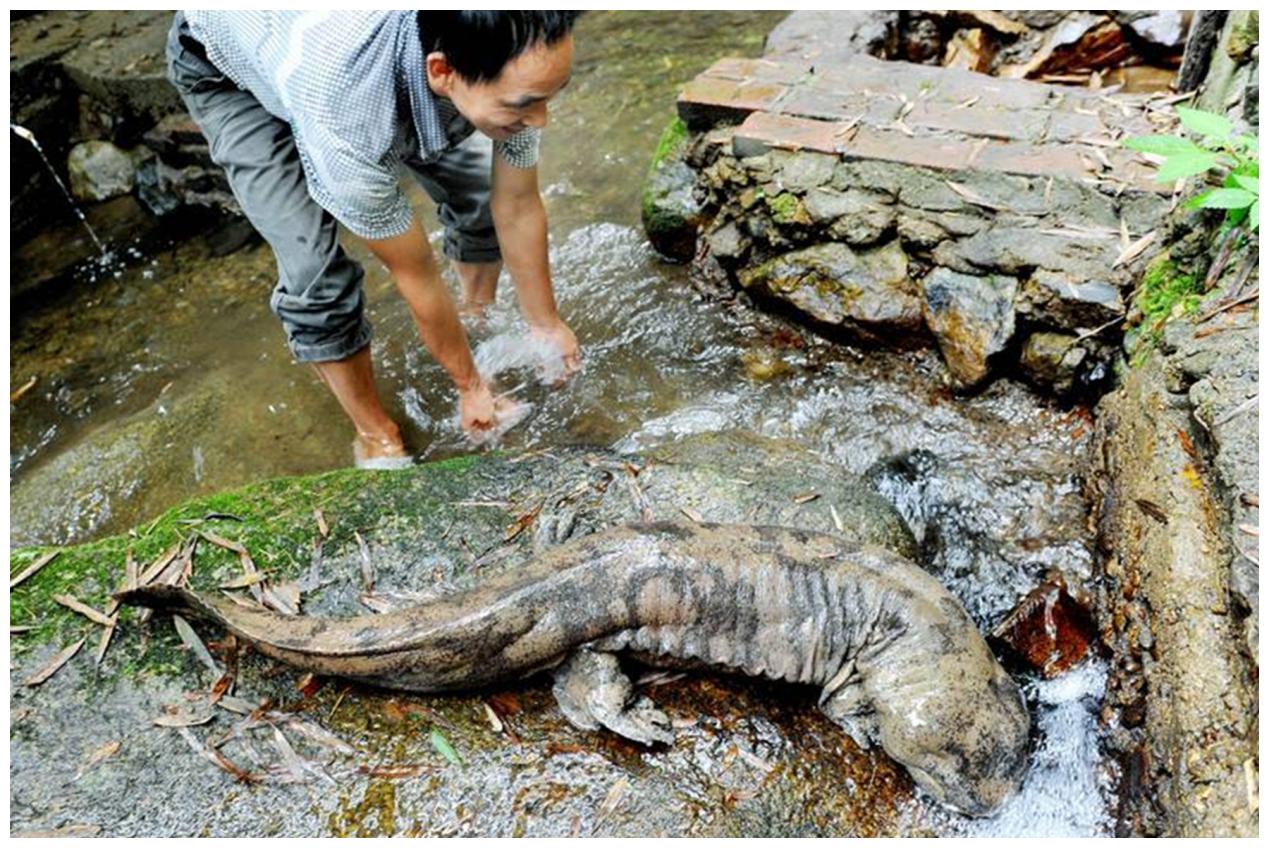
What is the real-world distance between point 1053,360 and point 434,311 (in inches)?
124

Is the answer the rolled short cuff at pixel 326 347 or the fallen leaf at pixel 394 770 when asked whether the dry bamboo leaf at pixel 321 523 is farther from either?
the rolled short cuff at pixel 326 347

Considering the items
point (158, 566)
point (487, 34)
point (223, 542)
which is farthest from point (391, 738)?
point (487, 34)

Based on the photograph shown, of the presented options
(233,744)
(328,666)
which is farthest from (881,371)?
(233,744)

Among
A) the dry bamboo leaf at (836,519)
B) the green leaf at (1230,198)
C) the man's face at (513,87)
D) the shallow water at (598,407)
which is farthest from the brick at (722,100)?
the dry bamboo leaf at (836,519)

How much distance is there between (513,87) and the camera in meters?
3.55

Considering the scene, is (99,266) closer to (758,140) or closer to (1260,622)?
(758,140)

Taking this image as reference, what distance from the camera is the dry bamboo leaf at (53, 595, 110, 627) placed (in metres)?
3.35

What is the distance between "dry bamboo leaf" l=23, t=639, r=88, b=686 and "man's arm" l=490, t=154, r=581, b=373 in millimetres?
2879

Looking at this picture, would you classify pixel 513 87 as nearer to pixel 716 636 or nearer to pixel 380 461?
pixel 716 636

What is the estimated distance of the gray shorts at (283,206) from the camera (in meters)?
4.29

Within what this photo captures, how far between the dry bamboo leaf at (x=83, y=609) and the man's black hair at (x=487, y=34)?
8.02ft

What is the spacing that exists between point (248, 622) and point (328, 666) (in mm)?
328

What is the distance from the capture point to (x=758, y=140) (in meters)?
5.62

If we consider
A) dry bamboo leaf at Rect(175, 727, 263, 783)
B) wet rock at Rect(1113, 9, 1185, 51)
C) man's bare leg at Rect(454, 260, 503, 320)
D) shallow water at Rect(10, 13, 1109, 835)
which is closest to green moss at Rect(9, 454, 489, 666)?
dry bamboo leaf at Rect(175, 727, 263, 783)
